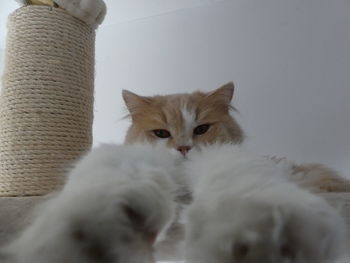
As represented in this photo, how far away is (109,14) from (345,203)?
75.1 inches

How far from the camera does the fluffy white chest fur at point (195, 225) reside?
360 millimetres

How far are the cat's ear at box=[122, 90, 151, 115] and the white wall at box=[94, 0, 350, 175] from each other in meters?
0.49

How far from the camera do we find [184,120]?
110 cm

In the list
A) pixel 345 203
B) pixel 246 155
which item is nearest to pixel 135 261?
pixel 246 155

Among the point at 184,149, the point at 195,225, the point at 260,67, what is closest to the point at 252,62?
the point at 260,67

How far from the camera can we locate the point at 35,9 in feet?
4.18

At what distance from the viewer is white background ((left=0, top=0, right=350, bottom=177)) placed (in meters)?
1.68

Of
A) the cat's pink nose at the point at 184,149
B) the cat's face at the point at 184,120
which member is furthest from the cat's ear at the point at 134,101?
the cat's pink nose at the point at 184,149

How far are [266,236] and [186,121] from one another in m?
0.75

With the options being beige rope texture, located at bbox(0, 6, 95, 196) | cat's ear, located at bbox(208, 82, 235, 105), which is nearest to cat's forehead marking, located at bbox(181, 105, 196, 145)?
cat's ear, located at bbox(208, 82, 235, 105)

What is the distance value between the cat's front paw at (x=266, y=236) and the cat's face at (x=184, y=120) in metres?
0.62

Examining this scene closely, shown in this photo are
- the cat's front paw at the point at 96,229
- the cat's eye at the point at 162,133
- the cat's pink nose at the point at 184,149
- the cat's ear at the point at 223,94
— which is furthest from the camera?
the cat's ear at the point at 223,94

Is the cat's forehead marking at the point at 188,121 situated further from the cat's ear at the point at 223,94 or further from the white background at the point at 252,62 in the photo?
the white background at the point at 252,62

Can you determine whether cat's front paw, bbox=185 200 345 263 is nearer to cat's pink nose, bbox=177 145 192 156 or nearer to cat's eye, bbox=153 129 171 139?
cat's pink nose, bbox=177 145 192 156
